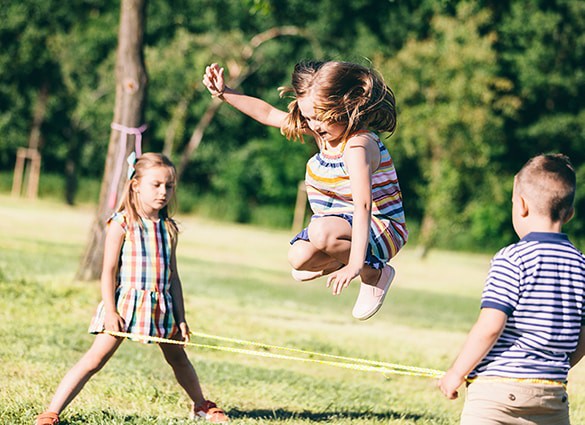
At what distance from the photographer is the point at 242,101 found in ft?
17.2

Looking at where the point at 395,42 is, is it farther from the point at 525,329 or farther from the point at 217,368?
the point at 525,329

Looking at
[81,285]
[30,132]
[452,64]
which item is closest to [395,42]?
[452,64]

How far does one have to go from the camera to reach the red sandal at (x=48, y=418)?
4859 mm

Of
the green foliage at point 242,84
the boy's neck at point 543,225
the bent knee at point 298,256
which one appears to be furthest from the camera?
the green foliage at point 242,84

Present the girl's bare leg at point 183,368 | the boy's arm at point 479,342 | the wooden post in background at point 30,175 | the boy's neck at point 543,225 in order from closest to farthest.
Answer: the boy's arm at point 479,342
the boy's neck at point 543,225
the girl's bare leg at point 183,368
the wooden post in background at point 30,175

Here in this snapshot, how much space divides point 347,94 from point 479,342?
172 cm

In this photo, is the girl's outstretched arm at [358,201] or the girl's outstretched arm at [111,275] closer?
the girl's outstretched arm at [358,201]

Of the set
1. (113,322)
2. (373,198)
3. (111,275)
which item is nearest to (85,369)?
(113,322)

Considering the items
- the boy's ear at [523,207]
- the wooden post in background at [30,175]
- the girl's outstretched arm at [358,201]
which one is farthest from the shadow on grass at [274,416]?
the wooden post in background at [30,175]

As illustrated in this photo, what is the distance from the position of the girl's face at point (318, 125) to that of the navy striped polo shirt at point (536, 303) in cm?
143

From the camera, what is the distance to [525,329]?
11.7 ft

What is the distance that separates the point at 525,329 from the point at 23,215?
1034 inches

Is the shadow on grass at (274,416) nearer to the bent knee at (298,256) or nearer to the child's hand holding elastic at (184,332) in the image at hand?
the child's hand holding elastic at (184,332)

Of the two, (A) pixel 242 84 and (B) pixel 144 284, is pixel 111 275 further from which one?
(A) pixel 242 84
